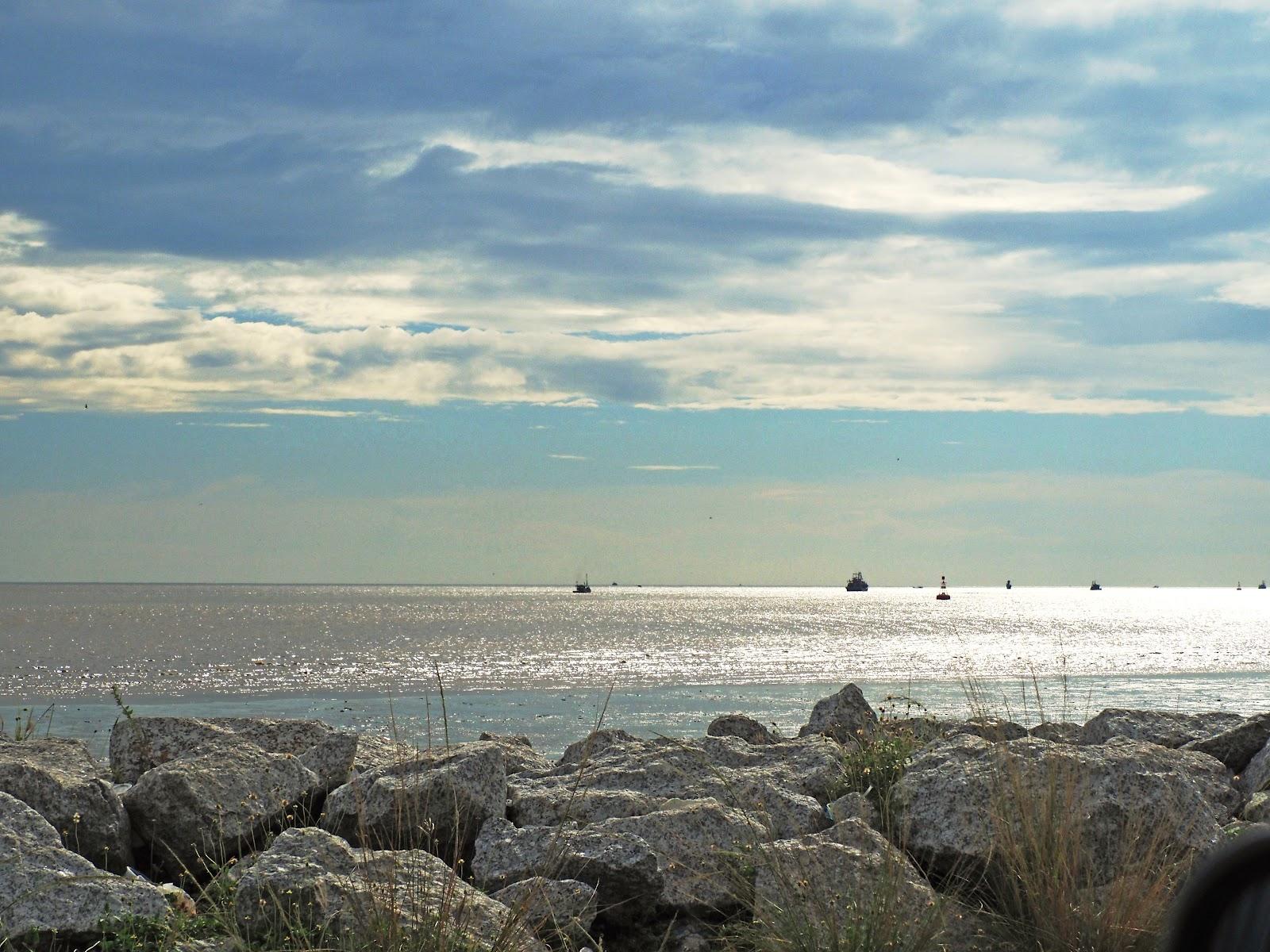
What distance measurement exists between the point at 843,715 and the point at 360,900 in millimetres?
8504

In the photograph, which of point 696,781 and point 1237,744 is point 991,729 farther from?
point 1237,744

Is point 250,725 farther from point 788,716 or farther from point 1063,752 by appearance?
point 788,716

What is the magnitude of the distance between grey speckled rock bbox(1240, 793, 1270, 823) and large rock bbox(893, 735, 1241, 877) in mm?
242

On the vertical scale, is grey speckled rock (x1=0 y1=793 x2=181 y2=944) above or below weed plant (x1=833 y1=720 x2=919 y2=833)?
below

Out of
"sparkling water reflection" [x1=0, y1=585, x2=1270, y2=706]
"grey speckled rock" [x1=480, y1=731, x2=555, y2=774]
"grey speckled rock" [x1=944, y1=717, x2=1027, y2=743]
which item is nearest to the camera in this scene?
"grey speckled rock" [x1=944, y1=717, x2=1027, y2=743]

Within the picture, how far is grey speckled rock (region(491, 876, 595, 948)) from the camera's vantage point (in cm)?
579

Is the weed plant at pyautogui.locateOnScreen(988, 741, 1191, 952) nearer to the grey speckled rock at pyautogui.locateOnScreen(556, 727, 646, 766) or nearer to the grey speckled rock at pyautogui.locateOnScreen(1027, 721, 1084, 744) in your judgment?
the grey speckled rock at pyautogui.locateOnScreen(1027, 721, 1084, 744)

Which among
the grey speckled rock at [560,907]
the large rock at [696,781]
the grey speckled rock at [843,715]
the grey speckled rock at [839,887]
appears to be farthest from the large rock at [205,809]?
the grey speckled rock at [843,715]

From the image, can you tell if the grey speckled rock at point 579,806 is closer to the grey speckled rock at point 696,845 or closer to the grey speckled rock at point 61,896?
the grey speckled rock at point 696,845

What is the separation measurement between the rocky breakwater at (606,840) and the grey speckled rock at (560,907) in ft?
0.05

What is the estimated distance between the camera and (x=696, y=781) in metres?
8.25

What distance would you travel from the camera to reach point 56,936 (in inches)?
218

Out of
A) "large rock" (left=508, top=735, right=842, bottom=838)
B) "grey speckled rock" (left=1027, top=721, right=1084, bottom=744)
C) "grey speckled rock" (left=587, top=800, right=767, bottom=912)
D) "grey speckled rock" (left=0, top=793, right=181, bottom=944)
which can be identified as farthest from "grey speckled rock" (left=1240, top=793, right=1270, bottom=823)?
"grey speckled rock" (left=0, top=793, right=181, bottom=944)

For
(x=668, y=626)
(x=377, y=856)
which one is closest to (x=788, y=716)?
(x=377, y=856)
